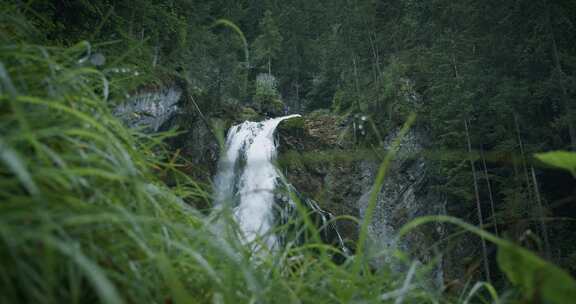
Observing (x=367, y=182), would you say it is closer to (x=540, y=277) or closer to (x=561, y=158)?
(x=561, y=158)

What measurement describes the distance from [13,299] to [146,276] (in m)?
0.17

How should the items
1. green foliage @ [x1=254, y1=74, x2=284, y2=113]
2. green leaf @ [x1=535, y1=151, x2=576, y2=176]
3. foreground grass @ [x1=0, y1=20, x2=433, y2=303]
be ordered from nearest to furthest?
1. foreground grass @ [x1=0, y1=20, x2=433, y2=303]
2. green leaf @ [x1=535, y1=151, x2=576, y2=176]
3. green foliage @ [x1=254, y1=74, x2=284, y2=113]

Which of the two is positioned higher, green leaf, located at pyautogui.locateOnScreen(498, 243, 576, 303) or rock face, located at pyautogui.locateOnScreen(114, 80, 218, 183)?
green leaf, located at pyautogui.locateOnScreen(498, 243, 576, 303)

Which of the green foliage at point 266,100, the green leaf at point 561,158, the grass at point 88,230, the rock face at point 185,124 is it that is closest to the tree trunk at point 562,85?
the green leaf at point 561,158

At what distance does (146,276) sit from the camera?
1.56 ft

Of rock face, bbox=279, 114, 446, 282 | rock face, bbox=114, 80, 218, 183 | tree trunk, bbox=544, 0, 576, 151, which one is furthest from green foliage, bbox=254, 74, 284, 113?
tree trunk, bbox=544, 0, 576, 151

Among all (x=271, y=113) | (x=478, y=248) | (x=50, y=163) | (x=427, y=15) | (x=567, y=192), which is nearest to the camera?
(x=50, y=163)

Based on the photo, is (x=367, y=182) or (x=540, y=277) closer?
(x=540, y=277)

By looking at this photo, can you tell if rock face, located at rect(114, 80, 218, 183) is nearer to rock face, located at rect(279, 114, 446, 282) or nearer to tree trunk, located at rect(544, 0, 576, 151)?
rock face, located at rect(279, 114, 446, 282)

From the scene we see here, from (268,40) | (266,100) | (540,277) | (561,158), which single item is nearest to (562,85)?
(561,158)

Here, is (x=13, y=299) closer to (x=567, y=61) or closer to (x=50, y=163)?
(x=50, y=163)

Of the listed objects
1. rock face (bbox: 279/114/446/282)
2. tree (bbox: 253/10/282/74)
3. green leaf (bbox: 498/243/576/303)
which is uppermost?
tree (bbox: 253/10/282/74)

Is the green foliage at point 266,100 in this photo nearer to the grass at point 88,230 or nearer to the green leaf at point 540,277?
the grass at point 88,230

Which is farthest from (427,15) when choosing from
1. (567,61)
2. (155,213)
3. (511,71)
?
(155,213)
